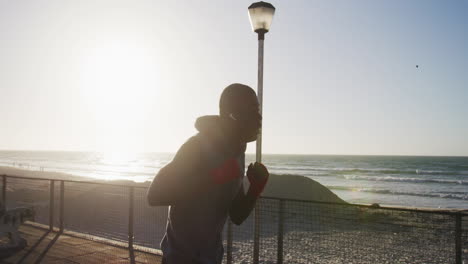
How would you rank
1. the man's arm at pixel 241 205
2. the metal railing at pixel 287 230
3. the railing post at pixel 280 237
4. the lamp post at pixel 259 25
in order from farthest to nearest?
1. the metal railing at pixel 287 230
2. the railing post at pixel 280 237
3. the lamp post at pixel 259 25
4. the man's arm at pixel 241 205

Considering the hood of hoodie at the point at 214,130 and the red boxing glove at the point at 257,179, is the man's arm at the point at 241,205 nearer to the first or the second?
the red boxing glove at the point at 257,179

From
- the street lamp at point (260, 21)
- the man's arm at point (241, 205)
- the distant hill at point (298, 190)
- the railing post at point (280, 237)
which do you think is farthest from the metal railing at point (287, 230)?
the distant hill at point (298, 190)

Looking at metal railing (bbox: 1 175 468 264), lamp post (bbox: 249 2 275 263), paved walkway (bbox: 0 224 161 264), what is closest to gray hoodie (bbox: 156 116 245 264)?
lamp post (bbox: 249 2 275 263)

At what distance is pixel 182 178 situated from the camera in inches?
74.2

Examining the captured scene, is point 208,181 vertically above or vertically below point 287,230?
above

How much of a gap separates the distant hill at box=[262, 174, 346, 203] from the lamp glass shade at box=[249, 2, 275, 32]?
18876 mm

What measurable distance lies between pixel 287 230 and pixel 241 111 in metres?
15.4

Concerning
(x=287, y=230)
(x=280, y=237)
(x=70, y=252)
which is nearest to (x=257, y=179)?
(x=280, y=237)

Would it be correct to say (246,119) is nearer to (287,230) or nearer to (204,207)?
(204,207)

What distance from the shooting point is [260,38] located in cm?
531

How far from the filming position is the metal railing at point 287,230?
21.0 feet

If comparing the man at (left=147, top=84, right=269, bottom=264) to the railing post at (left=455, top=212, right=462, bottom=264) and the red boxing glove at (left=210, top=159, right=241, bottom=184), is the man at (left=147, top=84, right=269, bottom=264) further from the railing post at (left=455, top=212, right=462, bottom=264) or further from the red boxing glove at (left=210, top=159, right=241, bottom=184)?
the railing post at (left=455, top=212, right=462, bottom=264)

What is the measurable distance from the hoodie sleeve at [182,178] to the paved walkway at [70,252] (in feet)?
18.1

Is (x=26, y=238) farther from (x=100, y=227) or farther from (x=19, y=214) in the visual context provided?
(x=100, y=227)
